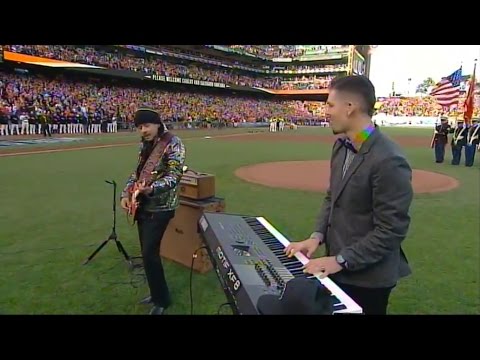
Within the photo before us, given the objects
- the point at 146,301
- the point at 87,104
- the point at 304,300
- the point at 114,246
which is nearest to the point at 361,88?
the point at 304,300

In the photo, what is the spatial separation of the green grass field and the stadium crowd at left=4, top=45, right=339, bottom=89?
46.3 ft

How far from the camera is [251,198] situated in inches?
355

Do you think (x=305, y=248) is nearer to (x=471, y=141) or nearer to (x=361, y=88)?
(x=361, y=88)

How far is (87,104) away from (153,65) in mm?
13581

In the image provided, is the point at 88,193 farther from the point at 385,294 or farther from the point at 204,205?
the point at 385,294

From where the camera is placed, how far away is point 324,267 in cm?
212

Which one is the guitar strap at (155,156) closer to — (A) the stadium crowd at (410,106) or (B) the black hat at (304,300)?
(B) the black hat at (304,300)

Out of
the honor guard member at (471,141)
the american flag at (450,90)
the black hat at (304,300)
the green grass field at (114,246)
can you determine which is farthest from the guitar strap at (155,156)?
the american flag at (450,90)

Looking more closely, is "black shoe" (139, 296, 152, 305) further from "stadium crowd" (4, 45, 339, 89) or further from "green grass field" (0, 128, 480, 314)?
"stadium crowd" (4, 45, 339, 89)

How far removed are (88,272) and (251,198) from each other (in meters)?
4.73

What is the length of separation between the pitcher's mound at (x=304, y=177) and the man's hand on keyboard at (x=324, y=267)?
27.0ft

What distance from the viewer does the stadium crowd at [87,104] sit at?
1050 inches
